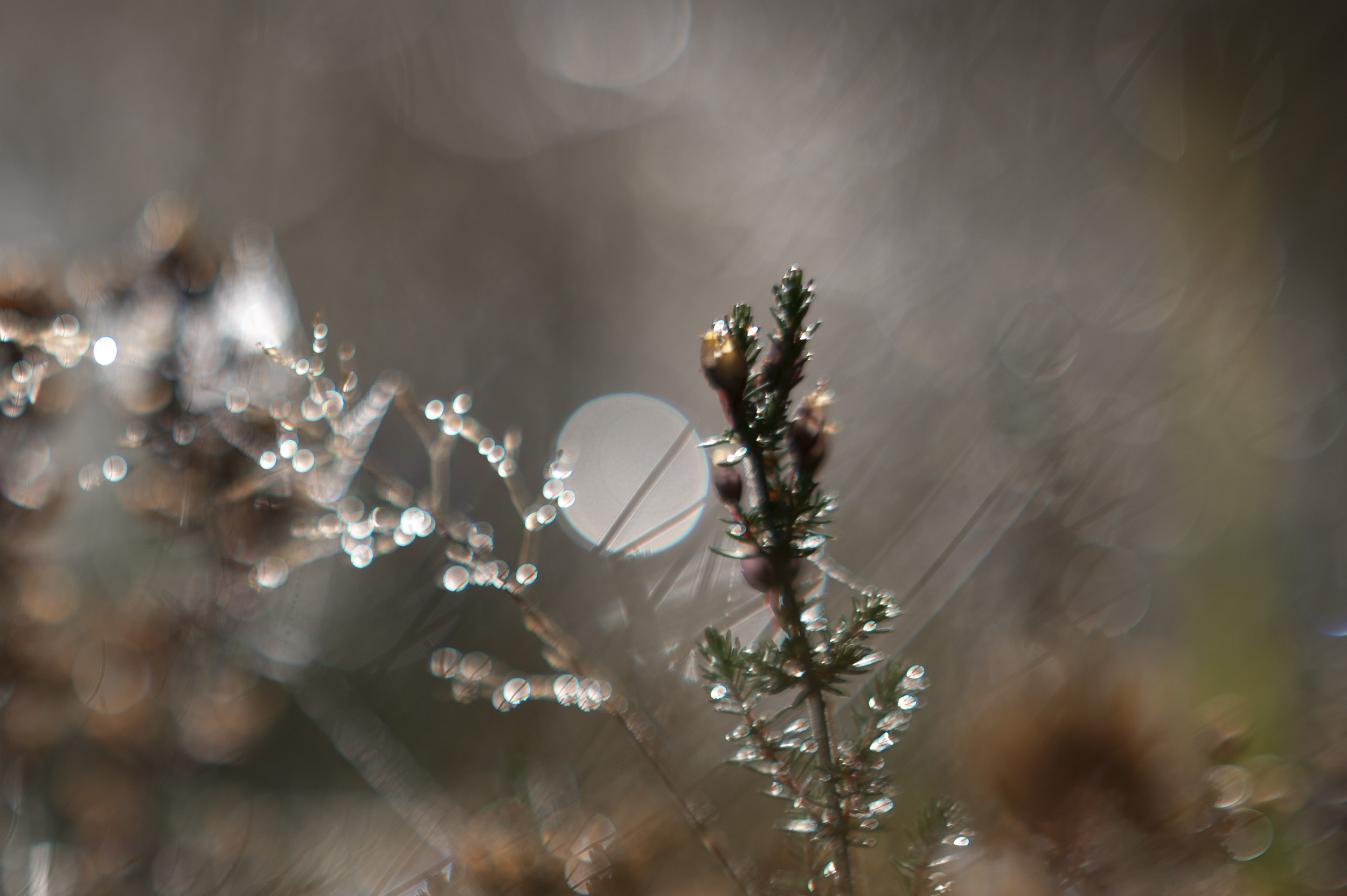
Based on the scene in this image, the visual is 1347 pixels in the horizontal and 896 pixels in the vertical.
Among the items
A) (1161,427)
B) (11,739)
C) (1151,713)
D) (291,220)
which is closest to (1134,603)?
(1161,427)

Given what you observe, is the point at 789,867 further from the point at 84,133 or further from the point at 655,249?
the point at 84,133

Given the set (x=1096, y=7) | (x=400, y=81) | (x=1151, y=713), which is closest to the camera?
(x=1151, y=713)

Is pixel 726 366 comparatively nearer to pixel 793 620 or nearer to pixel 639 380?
pixel 793 620

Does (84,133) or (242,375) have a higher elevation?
(84,133)

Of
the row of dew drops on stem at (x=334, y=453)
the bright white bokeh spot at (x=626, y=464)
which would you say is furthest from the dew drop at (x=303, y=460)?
the bright white bokeh spot at (x=626, y=464)

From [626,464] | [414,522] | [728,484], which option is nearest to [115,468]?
[414,522]

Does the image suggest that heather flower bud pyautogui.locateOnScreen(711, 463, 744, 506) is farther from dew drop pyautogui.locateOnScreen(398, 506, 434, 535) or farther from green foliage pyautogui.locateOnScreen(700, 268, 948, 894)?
dew drop pyautogui.locateOnScreen(398, 506, 434, 535)

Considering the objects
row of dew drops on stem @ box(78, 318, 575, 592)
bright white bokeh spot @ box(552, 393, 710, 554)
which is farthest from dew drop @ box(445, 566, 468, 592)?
bright white bokeh spot @ box(552, 393, 710, 554)
